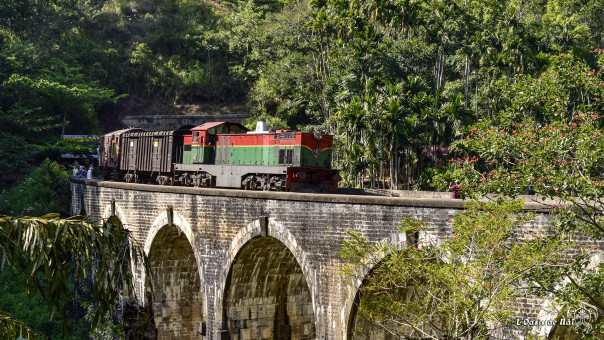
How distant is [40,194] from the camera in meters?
40.5

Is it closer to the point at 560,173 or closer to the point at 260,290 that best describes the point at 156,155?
the point at 260,290

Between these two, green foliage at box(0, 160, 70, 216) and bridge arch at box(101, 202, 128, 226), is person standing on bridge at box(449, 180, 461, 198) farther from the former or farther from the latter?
green foliage at box(0, 160, 70, 216)

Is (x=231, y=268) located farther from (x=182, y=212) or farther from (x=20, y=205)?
(x=20, y=205)

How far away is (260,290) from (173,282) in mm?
5815

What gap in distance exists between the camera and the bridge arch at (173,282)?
26.1 meters

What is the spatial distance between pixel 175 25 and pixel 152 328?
4401cm

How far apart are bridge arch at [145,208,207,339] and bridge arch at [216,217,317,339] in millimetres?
3798

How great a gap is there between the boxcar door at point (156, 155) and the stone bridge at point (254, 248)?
2.96 metres

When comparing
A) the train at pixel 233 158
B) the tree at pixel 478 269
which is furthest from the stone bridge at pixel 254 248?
the train at pixel 233 158

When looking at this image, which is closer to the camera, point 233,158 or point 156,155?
point 233,158

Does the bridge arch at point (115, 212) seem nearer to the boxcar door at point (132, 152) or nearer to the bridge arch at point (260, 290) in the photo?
the boxcar door at point (132, 152)

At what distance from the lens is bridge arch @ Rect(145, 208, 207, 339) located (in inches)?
1026

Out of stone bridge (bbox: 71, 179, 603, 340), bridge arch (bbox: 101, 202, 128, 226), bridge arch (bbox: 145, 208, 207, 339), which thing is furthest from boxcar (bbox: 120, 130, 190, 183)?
bridge arch (bbox: 145, 208, 207, 339)

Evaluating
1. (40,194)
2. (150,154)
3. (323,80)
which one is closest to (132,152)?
(150,154)
